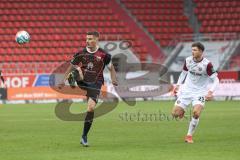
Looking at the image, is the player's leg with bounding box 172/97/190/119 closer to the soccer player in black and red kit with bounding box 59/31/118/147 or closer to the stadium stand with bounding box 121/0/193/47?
the soccer player in black and red kit with bounding box 59/31/118/147

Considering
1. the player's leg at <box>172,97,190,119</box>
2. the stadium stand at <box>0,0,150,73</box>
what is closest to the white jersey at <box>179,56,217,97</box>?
the player's leg at <box>172,97,190,119</box>

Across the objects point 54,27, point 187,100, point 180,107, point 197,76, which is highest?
point 197,76

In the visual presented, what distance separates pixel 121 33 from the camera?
41.2m

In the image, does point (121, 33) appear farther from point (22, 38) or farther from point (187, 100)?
point (187, 100)

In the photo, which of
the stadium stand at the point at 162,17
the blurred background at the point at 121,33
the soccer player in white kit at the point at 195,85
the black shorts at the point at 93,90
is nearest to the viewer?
the black shorts at the point at 93,90

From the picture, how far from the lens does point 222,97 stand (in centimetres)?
3478

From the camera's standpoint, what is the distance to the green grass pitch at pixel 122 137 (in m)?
12.3

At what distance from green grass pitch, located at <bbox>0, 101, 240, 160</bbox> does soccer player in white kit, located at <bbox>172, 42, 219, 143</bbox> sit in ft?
2.04

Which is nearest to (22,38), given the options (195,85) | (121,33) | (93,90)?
(93,90)

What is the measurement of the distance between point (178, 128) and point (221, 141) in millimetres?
3990

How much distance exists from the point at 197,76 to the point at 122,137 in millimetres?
2386

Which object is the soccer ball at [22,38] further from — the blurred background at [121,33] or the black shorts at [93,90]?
the blurred background at [121,33]

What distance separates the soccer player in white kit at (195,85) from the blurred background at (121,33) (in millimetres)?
18530

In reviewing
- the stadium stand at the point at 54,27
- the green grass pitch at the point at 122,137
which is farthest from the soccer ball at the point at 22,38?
the stadium stand at the point at 54,27
